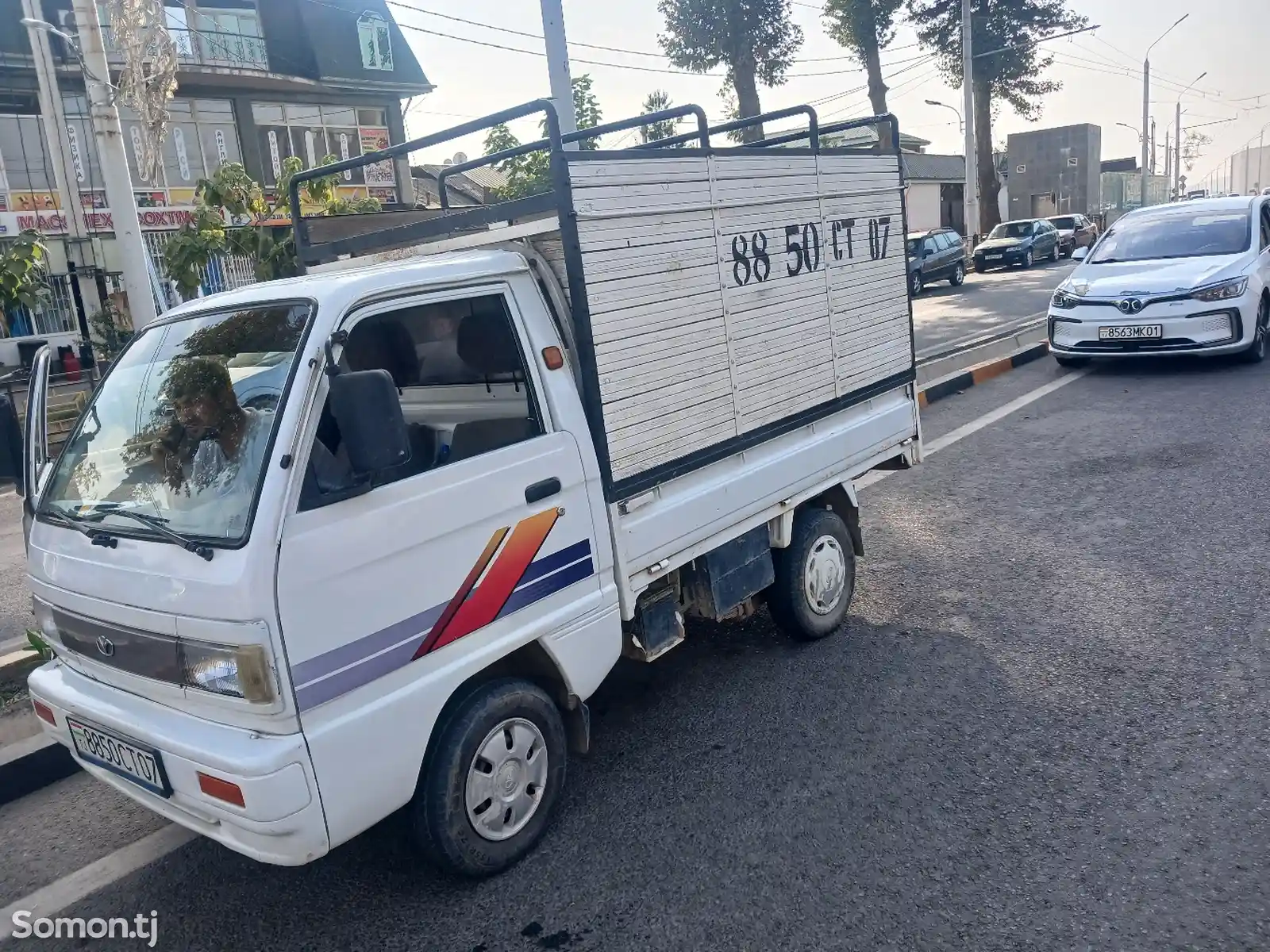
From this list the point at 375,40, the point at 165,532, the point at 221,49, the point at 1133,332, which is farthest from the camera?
the point at 375,40

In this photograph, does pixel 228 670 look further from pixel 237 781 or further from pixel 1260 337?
pixel 1260 337

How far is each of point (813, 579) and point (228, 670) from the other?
2.77m

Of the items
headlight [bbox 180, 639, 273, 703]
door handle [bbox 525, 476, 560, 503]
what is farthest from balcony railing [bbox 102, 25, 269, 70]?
headlight [bbox 180, 639, 273, 703]

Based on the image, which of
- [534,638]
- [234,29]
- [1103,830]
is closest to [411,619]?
[534,638]

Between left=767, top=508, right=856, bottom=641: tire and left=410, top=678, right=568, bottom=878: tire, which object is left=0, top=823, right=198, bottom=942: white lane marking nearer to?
left=410, top=678, right=568, bottom=878: tire

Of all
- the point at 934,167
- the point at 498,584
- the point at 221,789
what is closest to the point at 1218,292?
the point at 498,584

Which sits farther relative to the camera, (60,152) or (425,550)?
(60,152)

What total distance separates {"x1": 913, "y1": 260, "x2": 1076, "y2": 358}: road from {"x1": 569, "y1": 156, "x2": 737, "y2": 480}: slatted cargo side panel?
6.71 metres

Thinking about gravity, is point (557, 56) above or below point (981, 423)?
above

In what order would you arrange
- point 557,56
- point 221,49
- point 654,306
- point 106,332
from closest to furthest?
point 654,306
point 557,56
point 106,332
point 221,49

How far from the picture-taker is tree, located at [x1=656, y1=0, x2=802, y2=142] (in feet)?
94.7

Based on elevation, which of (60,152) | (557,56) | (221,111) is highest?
(221,111)

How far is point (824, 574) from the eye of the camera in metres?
4.64

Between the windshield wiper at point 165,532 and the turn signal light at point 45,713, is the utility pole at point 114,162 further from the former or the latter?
the windshield wiper at point 165,532
